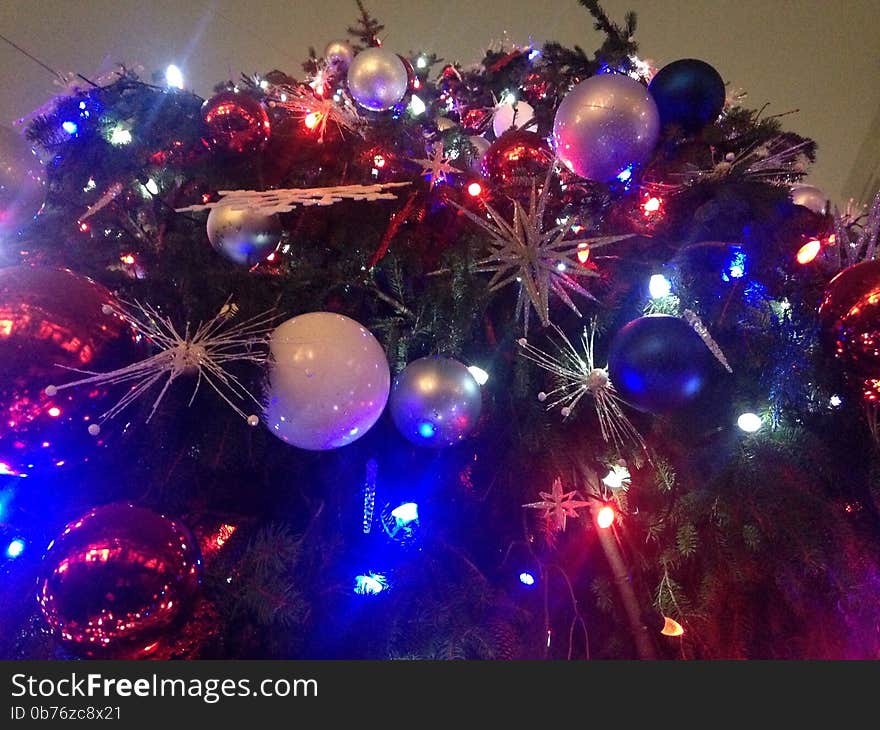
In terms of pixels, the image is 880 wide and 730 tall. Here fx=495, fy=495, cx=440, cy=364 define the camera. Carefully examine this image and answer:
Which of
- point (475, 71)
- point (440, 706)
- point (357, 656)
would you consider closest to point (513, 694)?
point (440, 706)

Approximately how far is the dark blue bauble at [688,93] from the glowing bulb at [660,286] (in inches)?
9.8

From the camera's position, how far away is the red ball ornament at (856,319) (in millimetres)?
547

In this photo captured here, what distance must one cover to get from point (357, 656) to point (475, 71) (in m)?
1.52

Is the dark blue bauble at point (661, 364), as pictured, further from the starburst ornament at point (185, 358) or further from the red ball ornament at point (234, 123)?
the red ball ornament at point (234, 123)

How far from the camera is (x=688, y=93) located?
735 mm

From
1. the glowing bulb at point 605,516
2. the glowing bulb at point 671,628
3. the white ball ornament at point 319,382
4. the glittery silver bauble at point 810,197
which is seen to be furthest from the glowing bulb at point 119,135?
the glittery silver bauble at point 810,197

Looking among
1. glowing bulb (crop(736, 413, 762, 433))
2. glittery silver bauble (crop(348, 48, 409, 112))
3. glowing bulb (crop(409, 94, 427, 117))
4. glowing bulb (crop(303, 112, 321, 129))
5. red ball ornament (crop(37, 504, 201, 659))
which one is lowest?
red ball ornament (crop(37, 504, 201, 659))

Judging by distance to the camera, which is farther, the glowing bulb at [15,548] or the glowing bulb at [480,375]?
the glowing bulb at [480,375]

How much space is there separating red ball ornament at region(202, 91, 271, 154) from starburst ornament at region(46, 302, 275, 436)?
12.0 inches

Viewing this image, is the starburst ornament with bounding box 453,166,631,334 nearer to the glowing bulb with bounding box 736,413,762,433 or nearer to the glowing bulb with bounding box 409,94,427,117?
the glowing bulb with bounding box 736,413,762,433

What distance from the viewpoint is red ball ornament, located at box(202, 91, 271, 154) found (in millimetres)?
707

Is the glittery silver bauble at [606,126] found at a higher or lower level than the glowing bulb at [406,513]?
higher

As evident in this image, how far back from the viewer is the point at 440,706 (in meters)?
0.46

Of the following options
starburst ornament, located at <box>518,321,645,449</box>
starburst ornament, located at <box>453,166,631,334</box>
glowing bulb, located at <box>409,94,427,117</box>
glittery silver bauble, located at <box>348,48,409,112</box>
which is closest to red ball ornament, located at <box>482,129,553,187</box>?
starburst ornament, located at <box>453,166,631,334</box>
